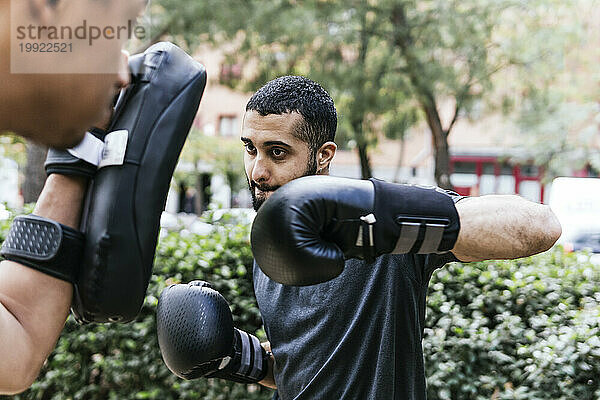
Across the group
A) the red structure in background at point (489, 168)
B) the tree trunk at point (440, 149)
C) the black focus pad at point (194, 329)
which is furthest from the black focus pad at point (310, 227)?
the red structure in background at point (489, 168)

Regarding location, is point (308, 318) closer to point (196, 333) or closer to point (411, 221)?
point (196, 333)

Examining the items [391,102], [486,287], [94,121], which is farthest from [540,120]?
[94,121]

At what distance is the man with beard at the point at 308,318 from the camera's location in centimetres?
173

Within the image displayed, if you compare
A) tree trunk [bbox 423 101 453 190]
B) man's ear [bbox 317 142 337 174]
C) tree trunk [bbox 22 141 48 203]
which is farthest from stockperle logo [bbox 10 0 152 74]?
tree trunk [bbox 423 101 453 190]

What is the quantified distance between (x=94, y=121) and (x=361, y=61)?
9.46 meters

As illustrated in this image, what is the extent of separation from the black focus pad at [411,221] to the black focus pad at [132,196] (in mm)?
487

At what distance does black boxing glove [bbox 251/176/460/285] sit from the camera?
1220mm

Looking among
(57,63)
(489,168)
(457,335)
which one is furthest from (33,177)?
(489,168)

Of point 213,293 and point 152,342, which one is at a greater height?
point 213,293

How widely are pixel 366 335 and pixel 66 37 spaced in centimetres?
115

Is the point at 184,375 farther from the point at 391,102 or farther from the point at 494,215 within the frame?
the point at 391,102

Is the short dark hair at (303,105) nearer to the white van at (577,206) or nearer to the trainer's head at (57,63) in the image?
the trainer's head at (57,63)

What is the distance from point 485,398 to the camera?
294 centimetres

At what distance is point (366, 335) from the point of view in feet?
5.71
